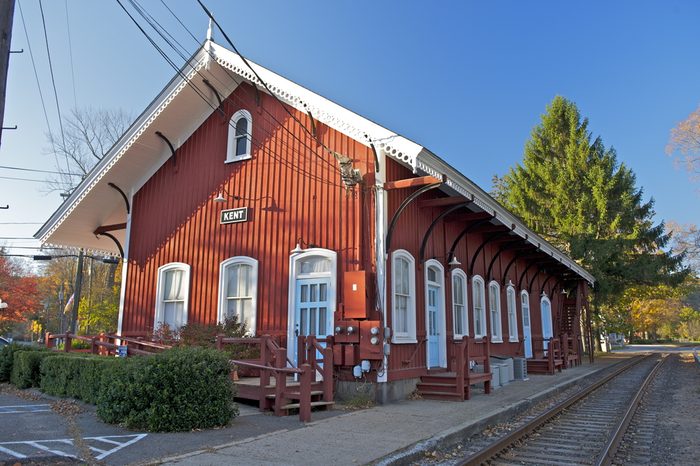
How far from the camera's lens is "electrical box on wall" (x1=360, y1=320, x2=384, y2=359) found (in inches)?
382

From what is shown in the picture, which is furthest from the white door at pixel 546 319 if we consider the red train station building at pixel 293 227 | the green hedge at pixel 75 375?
the green hedge at pixel 75 375

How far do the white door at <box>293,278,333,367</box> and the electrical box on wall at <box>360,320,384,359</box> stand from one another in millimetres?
1118

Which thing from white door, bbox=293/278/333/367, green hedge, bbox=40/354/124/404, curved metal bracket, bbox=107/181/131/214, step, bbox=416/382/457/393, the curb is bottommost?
the curb

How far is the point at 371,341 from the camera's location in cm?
972

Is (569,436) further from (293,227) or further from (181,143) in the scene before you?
(181,143)

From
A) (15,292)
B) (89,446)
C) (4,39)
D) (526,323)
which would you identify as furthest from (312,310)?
(15,292)

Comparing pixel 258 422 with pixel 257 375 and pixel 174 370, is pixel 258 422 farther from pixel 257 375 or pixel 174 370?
pixel 257 375

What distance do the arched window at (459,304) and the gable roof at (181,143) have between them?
6.15 feet

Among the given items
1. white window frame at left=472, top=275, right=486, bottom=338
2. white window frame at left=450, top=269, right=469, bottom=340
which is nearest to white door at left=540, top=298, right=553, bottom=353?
white window frame at left=472, top=275, right=486, bottom=338

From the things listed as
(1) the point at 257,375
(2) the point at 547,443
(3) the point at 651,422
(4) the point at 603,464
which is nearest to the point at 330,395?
(1) the point at 257,375

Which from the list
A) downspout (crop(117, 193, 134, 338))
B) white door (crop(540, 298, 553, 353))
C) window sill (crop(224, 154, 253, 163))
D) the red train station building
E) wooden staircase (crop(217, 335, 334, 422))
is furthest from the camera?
white door (crop(540, 298, 553, 353))

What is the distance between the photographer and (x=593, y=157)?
1359 inches

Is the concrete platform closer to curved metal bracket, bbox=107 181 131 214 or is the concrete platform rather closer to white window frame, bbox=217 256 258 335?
white window frame, bbox=217 256 258 335

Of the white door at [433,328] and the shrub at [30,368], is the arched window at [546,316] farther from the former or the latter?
the shrub at [30,368]
